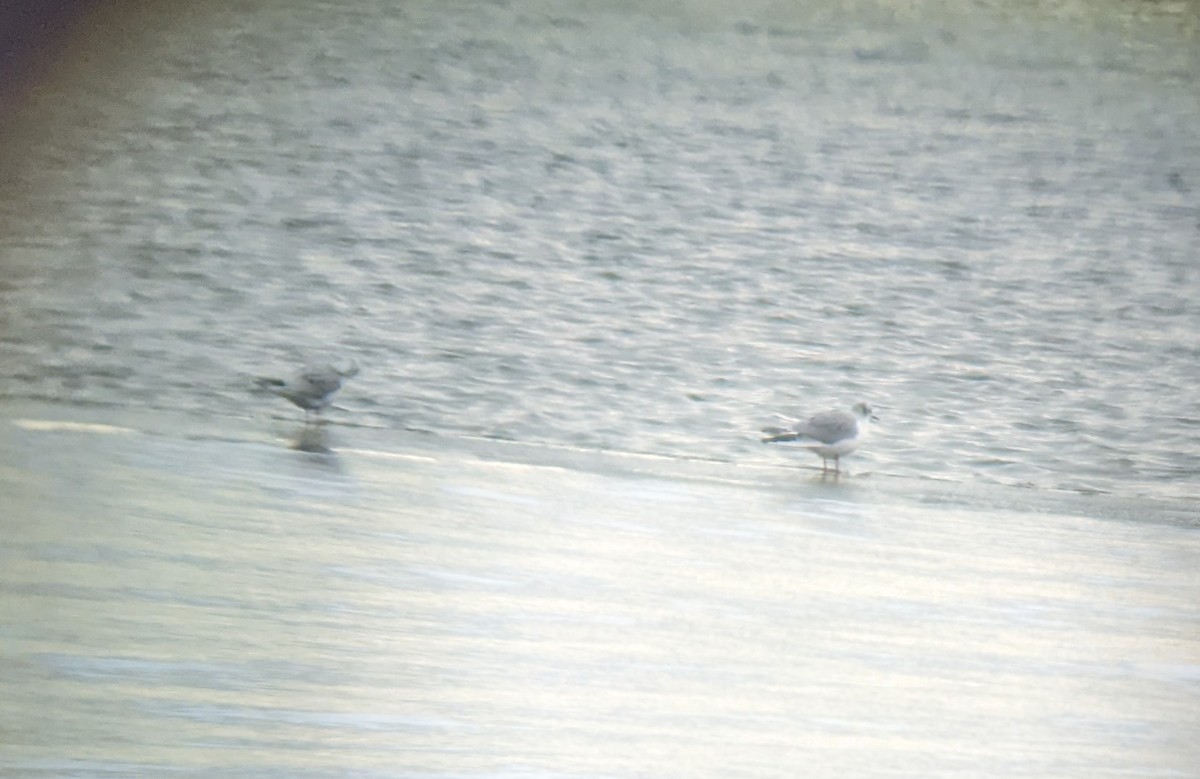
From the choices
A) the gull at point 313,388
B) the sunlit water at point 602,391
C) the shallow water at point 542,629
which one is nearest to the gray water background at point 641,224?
the sunlit water at point 602,391

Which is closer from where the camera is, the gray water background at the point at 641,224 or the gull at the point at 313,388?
the gull at the point at 313,388

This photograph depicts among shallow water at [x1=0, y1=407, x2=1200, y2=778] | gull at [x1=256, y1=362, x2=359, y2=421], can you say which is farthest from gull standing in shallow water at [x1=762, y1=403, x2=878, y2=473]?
gull at [x1=256, y1=362, x2=359, y2=421]

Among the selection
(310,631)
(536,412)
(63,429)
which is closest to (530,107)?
(536,412)

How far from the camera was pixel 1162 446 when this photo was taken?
593cm

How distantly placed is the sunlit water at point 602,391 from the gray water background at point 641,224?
35 mm

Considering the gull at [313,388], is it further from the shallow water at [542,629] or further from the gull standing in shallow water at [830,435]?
the gull standing in shallow water at [830,435]

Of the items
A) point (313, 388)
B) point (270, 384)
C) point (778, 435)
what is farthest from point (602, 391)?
point (313, 388)

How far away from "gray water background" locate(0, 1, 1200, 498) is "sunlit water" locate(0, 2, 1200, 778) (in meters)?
0.03

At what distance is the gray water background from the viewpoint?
19.6ft

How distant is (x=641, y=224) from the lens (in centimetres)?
923

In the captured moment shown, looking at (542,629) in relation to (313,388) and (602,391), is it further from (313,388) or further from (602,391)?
(602,391)

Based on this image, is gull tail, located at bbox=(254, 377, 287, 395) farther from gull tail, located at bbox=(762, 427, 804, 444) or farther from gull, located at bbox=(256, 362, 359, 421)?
gull tail, located at bbox=(762, 427, 804, 444)

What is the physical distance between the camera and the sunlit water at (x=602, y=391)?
A: 86.6 inches

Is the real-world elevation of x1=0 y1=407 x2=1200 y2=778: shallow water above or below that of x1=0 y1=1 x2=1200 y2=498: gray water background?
below
